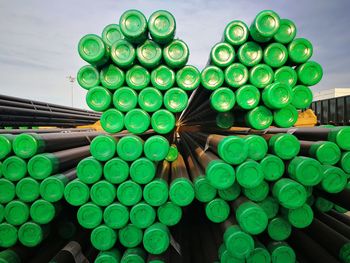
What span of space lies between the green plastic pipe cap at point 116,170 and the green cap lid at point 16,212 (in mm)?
749

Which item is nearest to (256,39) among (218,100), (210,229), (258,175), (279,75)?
(279,75)

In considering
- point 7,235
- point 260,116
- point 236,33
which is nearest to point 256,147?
point 260,116

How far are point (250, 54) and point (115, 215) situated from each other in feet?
5.76

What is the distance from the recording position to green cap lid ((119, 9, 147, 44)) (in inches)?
74.6

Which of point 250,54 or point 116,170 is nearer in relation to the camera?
point 116,170

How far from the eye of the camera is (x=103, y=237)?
195cm

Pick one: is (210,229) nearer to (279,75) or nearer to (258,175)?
(258,175)

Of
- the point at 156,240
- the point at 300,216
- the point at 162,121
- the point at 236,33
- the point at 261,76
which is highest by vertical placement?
the point at 236,33

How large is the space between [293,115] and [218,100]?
2.11ft

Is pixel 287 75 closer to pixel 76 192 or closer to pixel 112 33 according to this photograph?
pixel 112 33

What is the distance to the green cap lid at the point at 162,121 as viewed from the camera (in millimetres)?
1941

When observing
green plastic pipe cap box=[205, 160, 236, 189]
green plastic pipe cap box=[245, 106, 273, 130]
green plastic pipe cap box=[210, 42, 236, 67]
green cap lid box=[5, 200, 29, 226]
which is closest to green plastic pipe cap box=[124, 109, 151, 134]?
green plastic pipe cap box=[205, 160, 236, 189]

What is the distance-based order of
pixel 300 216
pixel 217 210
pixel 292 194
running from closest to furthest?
pixel 292 194, pixel 300 216, pixel 217 210

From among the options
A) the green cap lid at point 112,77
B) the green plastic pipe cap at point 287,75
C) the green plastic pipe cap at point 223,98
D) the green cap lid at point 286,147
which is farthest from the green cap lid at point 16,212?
the green plastic pipe cap at point 287,75
